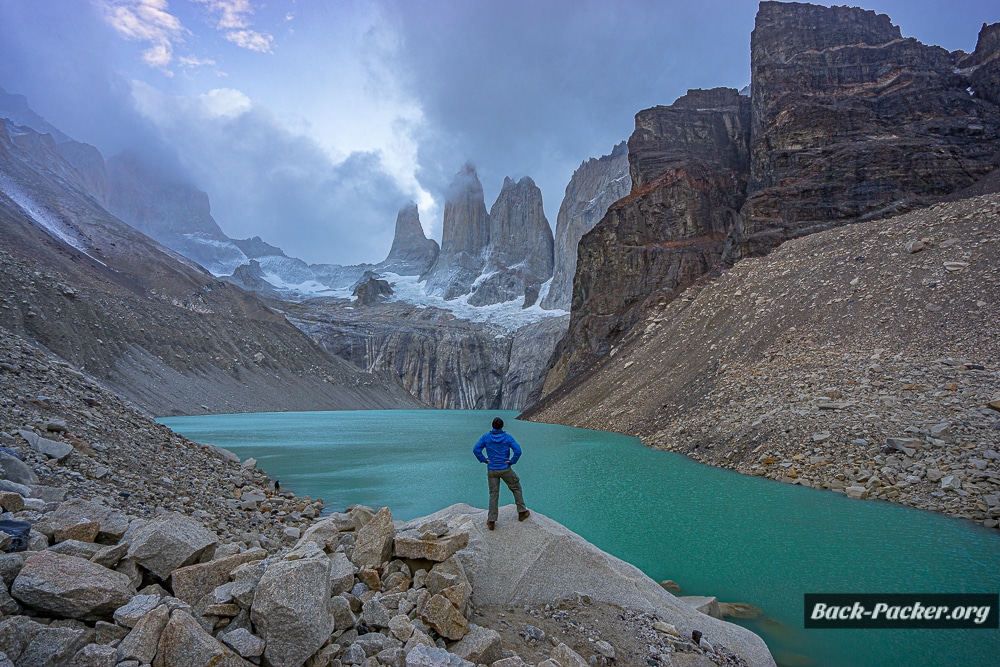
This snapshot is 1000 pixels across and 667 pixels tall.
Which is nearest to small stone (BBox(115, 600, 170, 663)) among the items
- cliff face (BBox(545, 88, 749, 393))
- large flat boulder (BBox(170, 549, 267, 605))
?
large flat boulder (BBox(170, 549, 267, 605))

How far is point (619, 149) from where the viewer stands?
438ft

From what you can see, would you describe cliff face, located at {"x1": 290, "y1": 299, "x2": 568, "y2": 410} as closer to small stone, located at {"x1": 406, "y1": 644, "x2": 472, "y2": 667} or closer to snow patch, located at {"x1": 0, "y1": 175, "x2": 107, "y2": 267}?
snow patch, located at {"x1": 0, "y1": 175, "x2": 107, "y2": 267}

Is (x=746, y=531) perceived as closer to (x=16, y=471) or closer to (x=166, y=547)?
(x=166, y=547)

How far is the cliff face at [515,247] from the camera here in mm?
152875

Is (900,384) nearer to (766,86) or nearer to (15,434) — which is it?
(15,434)

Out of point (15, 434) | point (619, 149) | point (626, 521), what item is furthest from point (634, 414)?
point (619, 149)

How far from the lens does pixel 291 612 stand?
4023 mm

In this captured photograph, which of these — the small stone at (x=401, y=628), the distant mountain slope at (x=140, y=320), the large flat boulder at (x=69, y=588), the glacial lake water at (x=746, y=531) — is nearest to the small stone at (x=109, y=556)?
the large flat boulder at (x=69, y=588)

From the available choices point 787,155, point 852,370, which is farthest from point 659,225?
point 852,370

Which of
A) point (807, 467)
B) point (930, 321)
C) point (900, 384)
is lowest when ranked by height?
point (807, 467)

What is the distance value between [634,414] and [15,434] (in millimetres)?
27418

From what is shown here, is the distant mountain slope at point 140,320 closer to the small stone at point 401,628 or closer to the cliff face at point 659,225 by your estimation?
the cliff face at point 659,225

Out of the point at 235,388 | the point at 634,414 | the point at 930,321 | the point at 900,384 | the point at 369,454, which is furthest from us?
the point at 235,388

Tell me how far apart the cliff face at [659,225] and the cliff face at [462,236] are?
10365 cm
